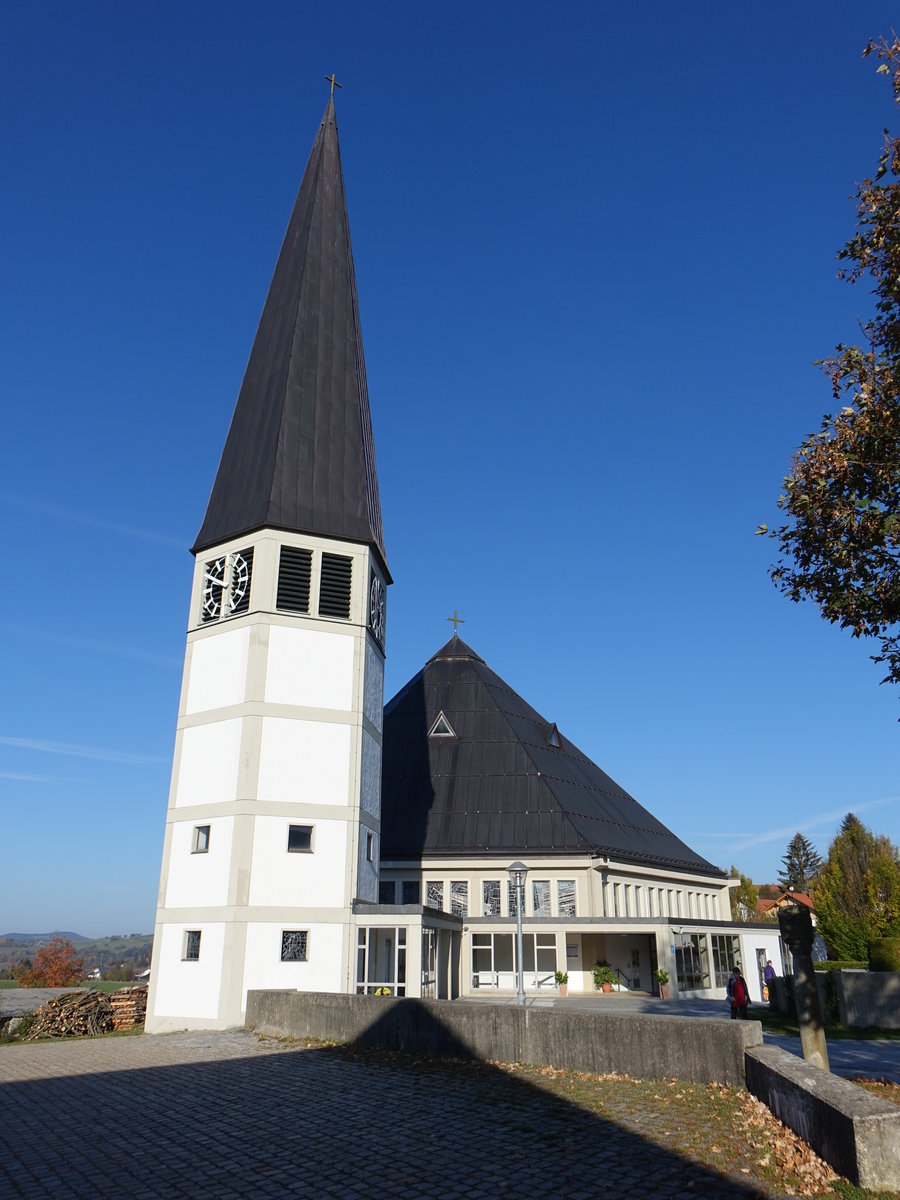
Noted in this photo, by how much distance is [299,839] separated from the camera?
25484 mm

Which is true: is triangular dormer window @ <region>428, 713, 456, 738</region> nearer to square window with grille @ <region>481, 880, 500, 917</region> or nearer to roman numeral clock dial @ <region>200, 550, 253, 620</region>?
square window with grille @ <region>481, 880, 500, 917</region>

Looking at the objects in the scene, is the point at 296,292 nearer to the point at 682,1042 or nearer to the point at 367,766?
the point at 367,766

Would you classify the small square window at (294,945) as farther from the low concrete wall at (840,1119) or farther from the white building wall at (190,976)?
the low concrete wall at (840,1119)

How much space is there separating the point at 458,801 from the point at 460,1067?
87.4ft

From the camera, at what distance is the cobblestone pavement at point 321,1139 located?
768 centimetres

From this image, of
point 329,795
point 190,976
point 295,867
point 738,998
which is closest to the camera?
point 738,998

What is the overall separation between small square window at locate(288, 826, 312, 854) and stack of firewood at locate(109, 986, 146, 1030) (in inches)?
262

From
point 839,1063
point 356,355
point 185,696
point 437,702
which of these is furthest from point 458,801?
point 839,1063

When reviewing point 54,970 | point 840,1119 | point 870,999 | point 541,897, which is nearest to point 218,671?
point 541,897

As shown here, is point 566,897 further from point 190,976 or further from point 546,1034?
point 546,1034

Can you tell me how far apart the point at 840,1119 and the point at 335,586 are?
889 inches

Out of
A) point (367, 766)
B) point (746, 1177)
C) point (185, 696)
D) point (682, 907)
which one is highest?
point (185, 696)

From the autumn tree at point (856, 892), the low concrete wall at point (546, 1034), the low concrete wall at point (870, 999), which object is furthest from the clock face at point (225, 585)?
the autumn tree at point (856, 892)

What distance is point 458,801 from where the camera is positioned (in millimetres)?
40469
